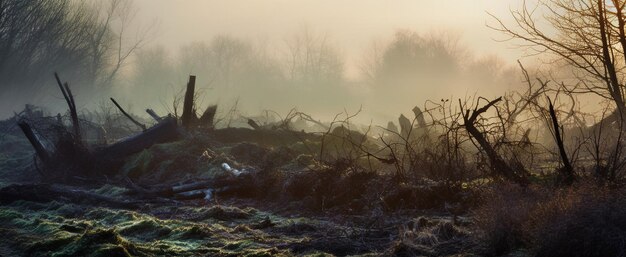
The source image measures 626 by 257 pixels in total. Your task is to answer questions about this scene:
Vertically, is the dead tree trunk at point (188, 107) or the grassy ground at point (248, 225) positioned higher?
the dead tree trunk at point (188, 107)

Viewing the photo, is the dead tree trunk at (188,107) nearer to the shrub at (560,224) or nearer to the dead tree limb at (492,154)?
the dead tree limb at (492,154)

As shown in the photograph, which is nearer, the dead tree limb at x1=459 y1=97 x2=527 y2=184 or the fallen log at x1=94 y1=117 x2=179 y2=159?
the dead tree limb at x1=459 y1=97 x2=527 y2=184

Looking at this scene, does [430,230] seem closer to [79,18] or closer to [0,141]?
[0,141]

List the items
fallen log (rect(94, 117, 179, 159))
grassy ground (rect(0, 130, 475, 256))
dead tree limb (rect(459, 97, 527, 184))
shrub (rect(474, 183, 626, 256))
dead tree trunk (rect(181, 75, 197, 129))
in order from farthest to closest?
dead tree trunk (rect(181, 75, 197, 129))
fallen log (rect(94, 117, 179, 159))
dead tree limb (rect(459, 97, 527, 184))
grassy ground (rect(0, 130, 475, 256))
shrub (rect(474, 183, 626, 256))

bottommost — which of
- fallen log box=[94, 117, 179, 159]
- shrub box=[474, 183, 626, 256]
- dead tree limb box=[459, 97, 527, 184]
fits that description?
shrub box=[474, 183, 626, 256]

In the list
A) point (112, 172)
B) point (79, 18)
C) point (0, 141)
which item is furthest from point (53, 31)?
point (112, 172)

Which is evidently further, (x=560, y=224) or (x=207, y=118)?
(x=207, y=118)

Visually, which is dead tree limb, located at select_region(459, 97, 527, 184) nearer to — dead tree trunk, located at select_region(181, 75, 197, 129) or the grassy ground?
the grassy ground

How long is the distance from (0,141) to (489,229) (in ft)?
77.4

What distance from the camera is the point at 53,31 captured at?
4509 centimetres

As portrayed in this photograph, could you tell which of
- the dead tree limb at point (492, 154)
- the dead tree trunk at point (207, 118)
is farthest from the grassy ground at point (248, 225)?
the dead tree trunk at point (207, 118)

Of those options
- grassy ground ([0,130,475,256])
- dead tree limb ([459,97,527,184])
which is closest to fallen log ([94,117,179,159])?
grassy ground ([0,130,475,256])

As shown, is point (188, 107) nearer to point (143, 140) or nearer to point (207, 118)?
point (207, 118)

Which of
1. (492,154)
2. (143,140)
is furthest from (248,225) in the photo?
(143,140)
